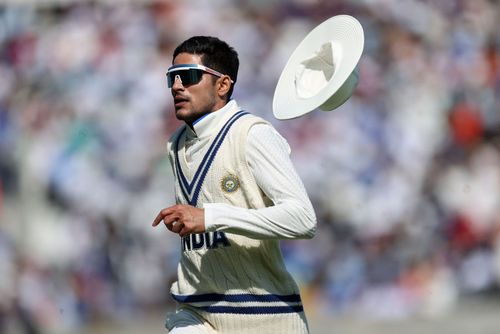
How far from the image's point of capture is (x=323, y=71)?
5.29m

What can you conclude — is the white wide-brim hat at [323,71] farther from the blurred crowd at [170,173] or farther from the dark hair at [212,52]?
the blurred crowd at [170,173]

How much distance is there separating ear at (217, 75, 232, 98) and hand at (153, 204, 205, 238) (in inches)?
30.8

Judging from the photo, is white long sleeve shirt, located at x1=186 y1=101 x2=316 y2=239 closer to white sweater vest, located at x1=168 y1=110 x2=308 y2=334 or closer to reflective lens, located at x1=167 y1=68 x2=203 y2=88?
white sweater vest, located at x1=168 y1=110 x2=308 y2=334

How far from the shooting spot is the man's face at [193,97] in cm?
510

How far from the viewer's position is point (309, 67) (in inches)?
212

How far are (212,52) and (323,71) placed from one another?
1.77ft

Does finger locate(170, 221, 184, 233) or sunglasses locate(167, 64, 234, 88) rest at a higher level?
sunglasses locate(167, 64, 234, 88)

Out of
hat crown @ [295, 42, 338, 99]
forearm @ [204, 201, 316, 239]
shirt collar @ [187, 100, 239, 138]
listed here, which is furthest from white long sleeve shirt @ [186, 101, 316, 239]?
hat crown @ [295, 42, 338, 99]

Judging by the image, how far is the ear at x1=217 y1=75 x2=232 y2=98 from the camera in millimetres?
5191

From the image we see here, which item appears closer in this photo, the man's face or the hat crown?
the man's face

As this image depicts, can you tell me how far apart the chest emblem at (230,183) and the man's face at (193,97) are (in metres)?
0.35

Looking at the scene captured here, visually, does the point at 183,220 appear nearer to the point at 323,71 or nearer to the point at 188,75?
the point at 188,75

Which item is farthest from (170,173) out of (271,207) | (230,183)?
(271,207)

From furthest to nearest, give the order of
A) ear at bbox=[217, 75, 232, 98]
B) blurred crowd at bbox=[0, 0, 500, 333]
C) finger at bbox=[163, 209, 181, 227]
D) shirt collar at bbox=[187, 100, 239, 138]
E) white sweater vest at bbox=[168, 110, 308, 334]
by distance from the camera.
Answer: blurred crowd at bbox=[0, 0, 500, 333] → ear at bbox=[217, 75, 232, 98] → shirt collar at bbox=[187, 100, 239, 138] → white sweater vest at bbox=[168, 110, 308, 334] → finger at bbox=[163, 209, 181, 227]
